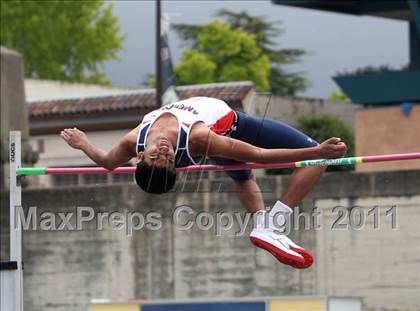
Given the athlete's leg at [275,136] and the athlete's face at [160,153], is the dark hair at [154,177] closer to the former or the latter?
the athlete's face at [160,153]

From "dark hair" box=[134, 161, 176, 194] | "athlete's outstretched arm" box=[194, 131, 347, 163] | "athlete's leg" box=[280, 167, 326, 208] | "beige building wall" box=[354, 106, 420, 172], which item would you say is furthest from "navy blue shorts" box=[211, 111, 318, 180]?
"beige building wall" box=[354, 106, 420, 172]

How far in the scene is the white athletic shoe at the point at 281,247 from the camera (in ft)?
39.4

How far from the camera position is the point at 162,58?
2997 centimetres

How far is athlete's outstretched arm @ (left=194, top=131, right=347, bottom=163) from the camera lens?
11289 millimetres

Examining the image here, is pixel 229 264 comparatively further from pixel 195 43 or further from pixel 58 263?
pixel 195 43

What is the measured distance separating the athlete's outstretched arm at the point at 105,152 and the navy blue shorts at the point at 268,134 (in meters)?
0.74

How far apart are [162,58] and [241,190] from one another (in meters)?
17.6

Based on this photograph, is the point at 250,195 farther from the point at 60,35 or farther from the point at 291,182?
the point at 60,35

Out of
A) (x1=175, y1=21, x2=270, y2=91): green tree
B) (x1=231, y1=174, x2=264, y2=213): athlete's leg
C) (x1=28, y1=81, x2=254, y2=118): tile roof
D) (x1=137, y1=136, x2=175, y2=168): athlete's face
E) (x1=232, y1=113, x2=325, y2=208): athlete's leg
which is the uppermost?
(x1=175, y1=21, x2=270, y2=91): green tree

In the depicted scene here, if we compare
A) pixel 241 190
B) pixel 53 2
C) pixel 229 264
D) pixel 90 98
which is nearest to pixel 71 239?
pixel 229 264

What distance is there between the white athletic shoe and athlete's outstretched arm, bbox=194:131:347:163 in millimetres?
907

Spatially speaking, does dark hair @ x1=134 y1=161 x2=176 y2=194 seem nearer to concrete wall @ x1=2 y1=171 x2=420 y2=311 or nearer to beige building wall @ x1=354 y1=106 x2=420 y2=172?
concrete wall @ x1=2 y1=171 x2=420 y2=311

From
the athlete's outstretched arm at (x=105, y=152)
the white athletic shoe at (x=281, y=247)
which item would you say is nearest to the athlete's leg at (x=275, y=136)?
the white athletic shoe at (x=281, y=247)

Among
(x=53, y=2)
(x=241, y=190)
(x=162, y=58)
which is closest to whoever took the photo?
(x=241, y=190)
